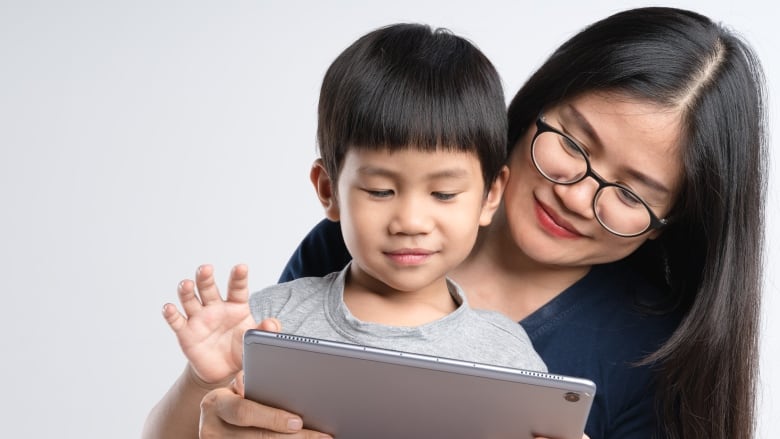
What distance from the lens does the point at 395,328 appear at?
7.23 ft

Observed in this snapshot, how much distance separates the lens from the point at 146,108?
4641 mm

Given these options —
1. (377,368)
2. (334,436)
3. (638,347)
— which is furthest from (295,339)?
(638,347)

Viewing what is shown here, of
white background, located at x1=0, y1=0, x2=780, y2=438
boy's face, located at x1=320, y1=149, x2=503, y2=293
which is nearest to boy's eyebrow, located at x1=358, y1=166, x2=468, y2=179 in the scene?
boy's face, located at x1=320, y1=149, x2=503, y2=293

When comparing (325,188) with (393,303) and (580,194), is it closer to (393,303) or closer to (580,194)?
(393,303)

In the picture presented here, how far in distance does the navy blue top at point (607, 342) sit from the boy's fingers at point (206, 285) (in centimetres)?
89

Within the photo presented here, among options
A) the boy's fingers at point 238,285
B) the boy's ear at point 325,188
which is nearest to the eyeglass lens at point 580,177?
the boy's ear at point 325,188

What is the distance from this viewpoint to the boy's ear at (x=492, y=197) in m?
2.31

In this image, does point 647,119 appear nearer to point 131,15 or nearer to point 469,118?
point 469,118

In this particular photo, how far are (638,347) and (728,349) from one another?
0.69 ft

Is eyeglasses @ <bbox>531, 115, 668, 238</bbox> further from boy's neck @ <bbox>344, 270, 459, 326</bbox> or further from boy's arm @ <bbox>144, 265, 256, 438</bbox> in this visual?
boy's arm @ <bbox>144, 265, 256, 438</bbox>

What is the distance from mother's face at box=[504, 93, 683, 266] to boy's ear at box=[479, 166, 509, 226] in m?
0.16

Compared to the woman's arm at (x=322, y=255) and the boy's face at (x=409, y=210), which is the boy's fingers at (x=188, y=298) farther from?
the woman's arm at (x=322, y=255)

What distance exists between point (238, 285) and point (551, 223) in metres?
0.81

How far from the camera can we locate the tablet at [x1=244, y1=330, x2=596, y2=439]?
6.00ft
